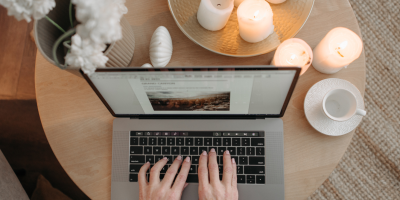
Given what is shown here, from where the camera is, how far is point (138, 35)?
28.4 inches

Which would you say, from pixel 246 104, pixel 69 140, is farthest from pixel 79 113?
pixel 246 104

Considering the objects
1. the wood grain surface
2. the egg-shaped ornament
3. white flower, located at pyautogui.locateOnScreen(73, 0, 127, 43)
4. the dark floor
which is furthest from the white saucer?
the wood grain surface

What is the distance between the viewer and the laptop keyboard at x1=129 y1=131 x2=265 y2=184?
653 millimetres

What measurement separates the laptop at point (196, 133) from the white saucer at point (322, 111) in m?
0.09

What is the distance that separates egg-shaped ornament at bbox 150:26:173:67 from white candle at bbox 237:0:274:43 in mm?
204

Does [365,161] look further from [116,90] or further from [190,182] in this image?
[116,90]

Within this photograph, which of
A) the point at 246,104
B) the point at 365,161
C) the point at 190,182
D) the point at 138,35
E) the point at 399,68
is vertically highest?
the point at 138,35

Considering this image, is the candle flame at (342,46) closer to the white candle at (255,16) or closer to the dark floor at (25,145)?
the white candle at (255,16)

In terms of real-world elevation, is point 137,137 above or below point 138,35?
below

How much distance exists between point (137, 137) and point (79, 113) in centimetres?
19

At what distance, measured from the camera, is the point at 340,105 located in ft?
2.23

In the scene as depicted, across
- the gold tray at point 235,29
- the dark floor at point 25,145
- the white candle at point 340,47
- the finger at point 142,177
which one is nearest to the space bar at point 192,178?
the finger at point 142,177

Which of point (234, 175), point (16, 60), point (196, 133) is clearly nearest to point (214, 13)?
point (196, 133)

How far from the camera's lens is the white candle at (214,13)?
1.97ft
